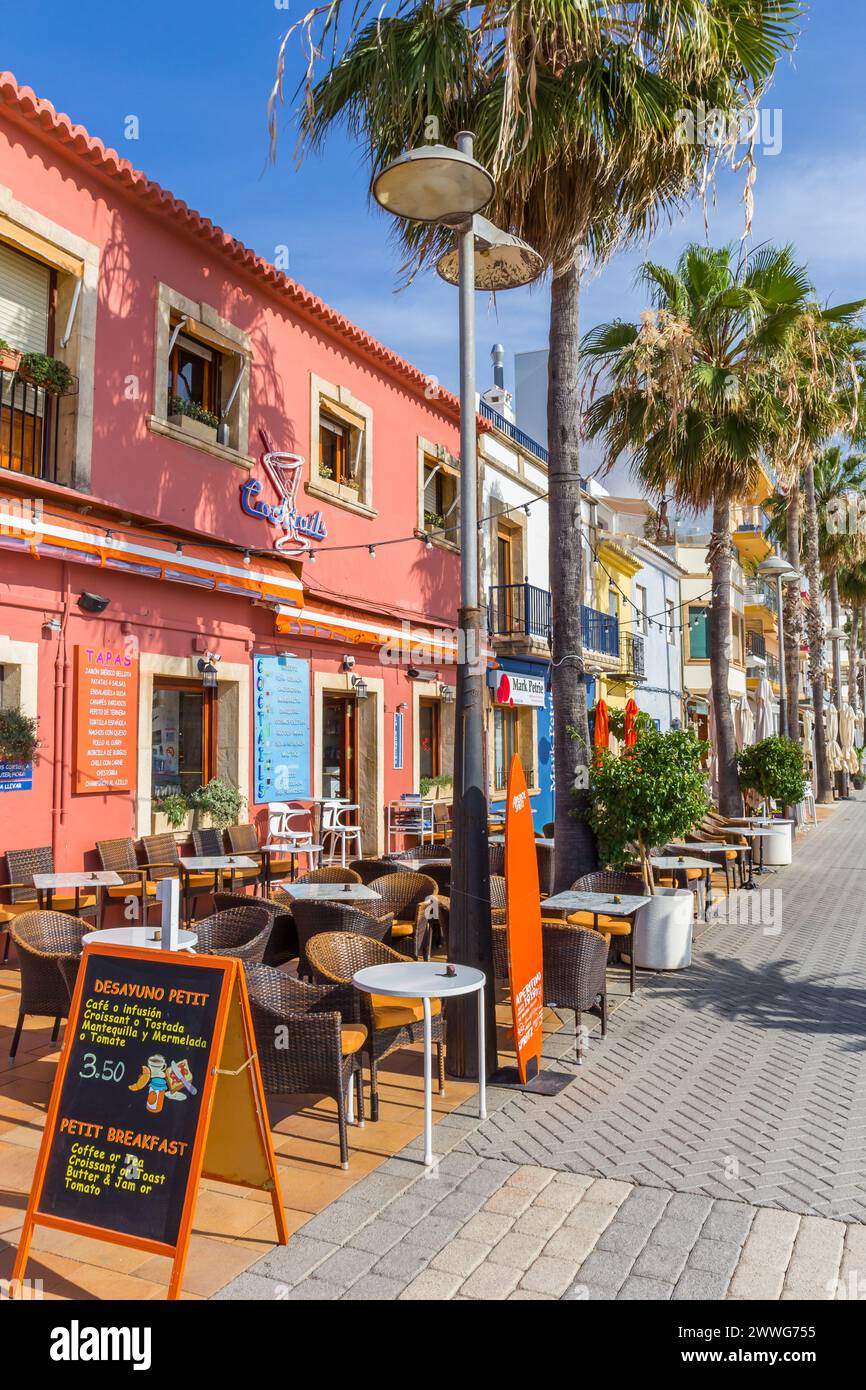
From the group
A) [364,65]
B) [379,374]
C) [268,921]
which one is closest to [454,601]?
[379,374]

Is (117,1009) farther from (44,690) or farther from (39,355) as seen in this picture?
(39,355)

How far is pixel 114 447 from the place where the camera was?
9570mm

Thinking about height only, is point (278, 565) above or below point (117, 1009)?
above

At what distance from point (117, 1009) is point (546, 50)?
28.4 ft

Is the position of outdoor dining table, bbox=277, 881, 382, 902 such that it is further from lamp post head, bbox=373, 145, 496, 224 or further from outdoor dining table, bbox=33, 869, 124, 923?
lamp post head, bbox=373, 145, 496, 224

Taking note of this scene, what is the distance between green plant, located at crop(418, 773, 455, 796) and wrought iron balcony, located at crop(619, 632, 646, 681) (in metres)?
9.11

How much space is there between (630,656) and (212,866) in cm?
1819

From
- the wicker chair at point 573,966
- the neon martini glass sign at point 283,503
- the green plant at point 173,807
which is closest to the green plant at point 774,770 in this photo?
the neon martini glass sign at point 283,503

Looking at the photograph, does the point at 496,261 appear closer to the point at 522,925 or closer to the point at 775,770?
the point at 522,925

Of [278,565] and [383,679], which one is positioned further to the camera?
[383,679]

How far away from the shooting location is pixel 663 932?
338 inches

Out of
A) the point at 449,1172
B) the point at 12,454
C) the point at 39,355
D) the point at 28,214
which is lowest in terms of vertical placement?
the point at 449,1172

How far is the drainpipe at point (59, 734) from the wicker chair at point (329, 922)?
3201 mm

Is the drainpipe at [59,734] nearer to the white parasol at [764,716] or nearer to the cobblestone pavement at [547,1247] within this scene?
the cobblestone pavement at [547,1247]
